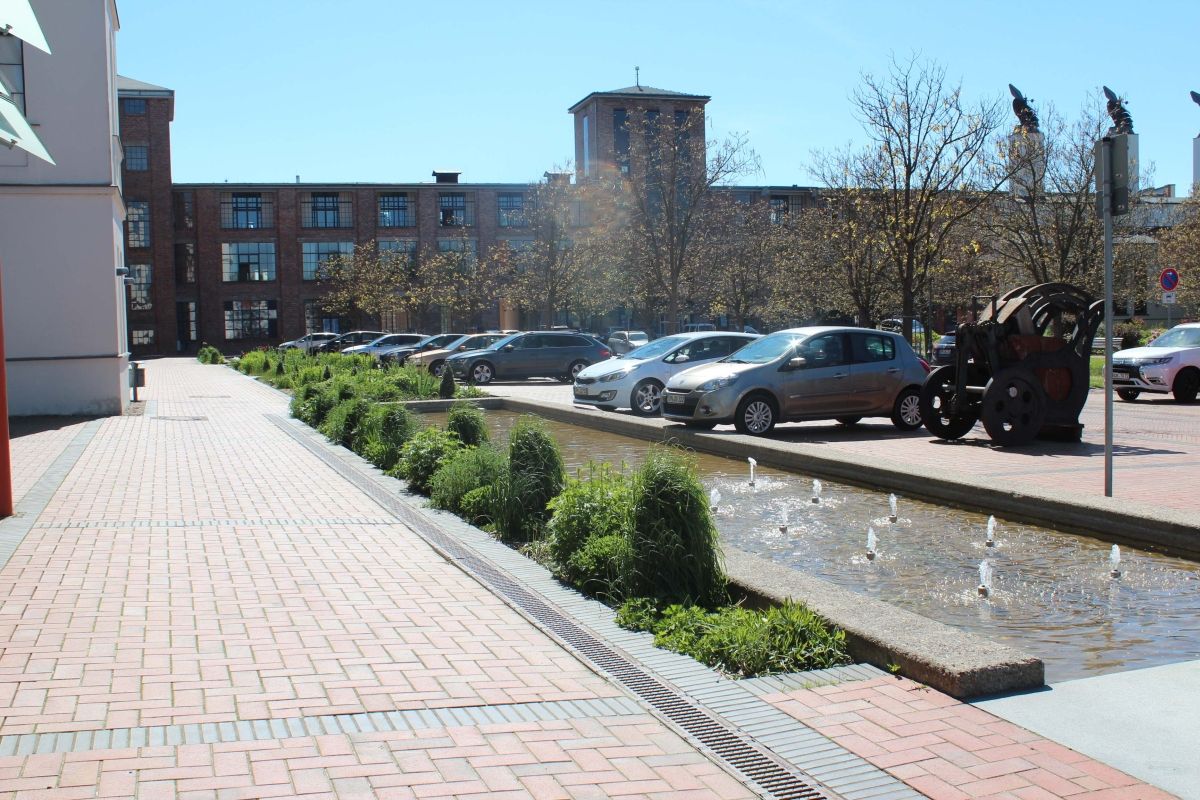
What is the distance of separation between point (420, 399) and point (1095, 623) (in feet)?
55.0

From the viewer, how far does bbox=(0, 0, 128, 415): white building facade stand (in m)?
19.0

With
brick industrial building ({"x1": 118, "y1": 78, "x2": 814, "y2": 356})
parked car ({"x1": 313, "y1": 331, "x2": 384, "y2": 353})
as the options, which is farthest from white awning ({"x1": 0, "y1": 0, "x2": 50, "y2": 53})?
brick industrial building ({"x1": 118, "y1": 78, "x2": 814, "y2": 356})

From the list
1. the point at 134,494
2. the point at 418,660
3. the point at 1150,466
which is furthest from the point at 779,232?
the point at 418,660

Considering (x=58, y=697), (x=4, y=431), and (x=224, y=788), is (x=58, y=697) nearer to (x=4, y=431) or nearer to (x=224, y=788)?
(x=224, y=788)

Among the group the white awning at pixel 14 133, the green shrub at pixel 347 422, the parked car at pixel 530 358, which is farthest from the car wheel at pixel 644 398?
the white awning at pixel 14 133

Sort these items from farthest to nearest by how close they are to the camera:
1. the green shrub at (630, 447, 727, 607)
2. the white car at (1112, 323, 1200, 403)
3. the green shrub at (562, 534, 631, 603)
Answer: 1. the white car at (1112, 323, 1200, 403)
2. the green shrub at (562, 534, 631, 603)
3. the green shrub at (630, 447, 727, 607)

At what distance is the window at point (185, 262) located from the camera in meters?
73.1

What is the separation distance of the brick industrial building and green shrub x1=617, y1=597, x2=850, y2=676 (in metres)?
65.0

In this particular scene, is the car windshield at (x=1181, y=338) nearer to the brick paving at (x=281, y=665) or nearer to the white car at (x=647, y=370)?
the white car at (x=647, y=370)

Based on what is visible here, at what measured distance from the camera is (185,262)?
2886 inches

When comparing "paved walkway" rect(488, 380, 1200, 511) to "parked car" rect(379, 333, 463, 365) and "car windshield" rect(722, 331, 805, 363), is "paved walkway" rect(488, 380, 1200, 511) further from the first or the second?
"parked car" rect(379, 333, 463, 365)

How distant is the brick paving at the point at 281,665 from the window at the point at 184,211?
2683 inches

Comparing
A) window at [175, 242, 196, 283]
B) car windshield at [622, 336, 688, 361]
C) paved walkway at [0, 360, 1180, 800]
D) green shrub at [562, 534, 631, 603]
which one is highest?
window at [175, 242, 196, 283]

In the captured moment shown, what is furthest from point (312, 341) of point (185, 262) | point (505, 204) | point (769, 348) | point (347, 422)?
point (769, 348)
